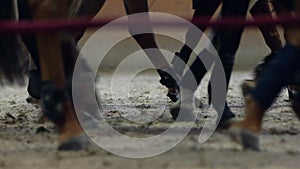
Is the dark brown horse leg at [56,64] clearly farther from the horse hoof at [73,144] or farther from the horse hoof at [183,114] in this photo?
the horse hoof at [183,114]

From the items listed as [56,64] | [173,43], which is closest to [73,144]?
[56,64]

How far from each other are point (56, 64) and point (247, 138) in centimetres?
67

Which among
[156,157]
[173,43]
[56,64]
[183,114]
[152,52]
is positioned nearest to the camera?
[156,157]

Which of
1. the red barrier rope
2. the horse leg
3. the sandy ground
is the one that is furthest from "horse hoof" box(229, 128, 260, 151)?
the horse leg

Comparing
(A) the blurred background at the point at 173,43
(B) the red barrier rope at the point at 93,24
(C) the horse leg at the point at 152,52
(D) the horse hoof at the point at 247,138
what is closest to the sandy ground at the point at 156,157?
(D) the horse hoof at the point at 247,138

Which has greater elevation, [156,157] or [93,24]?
[93,24]

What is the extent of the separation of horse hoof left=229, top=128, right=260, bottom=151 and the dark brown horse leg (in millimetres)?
509

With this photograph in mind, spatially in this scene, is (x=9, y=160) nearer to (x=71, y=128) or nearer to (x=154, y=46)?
(x=71, y=128)

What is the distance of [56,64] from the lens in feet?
10.3

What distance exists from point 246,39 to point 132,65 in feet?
3.70

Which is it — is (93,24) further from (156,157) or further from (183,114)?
(183,114)

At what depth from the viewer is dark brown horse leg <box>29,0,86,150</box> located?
312 centimetres

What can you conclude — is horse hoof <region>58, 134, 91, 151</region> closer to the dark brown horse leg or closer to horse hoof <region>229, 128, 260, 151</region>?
the dark brown horse leg

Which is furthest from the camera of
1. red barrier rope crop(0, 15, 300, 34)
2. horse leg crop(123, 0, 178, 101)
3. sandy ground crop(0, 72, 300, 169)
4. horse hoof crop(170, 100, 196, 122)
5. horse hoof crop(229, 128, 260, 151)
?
horse leg crop(123, 0, 178, 101)
